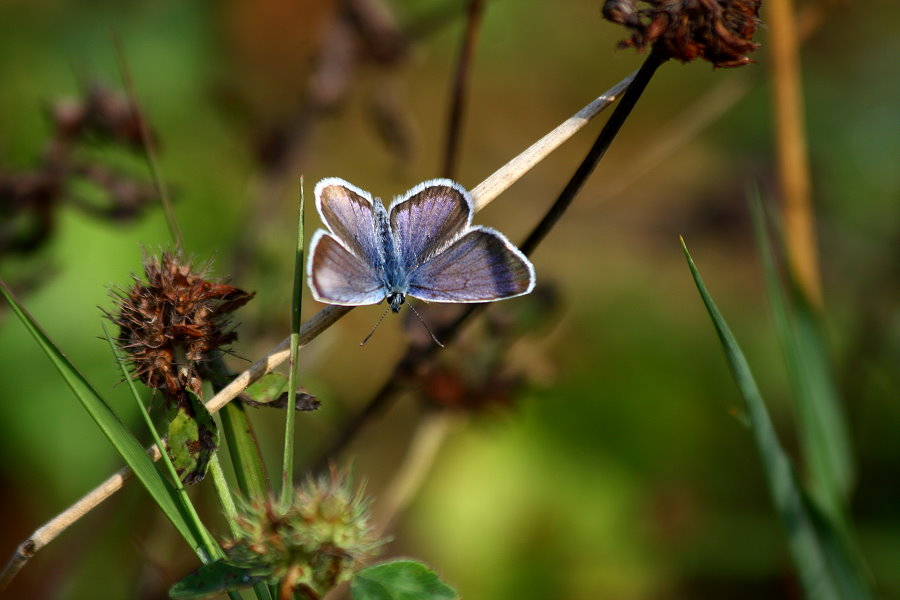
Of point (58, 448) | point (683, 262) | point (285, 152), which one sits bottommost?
point (683, 262)

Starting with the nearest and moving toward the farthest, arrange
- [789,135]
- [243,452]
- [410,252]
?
[243,452] → [410,252] → [789,135]

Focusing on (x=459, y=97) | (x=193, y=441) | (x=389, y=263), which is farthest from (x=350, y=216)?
(x=459, y=97)

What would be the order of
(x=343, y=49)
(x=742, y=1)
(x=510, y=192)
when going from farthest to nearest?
(x=510, y=192)
(x=343, y=49)
(x=742, y=1)

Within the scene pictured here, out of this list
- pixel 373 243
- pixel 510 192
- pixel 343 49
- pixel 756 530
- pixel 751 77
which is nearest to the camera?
pixel 373 243

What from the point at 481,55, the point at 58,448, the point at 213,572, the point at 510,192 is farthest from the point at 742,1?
the point at 481,55

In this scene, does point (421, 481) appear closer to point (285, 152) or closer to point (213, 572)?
point (285, 152)

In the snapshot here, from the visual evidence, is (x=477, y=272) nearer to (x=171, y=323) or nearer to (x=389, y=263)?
(x=389, y=263)

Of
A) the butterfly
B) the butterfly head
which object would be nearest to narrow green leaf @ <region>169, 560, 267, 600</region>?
the butterfly
